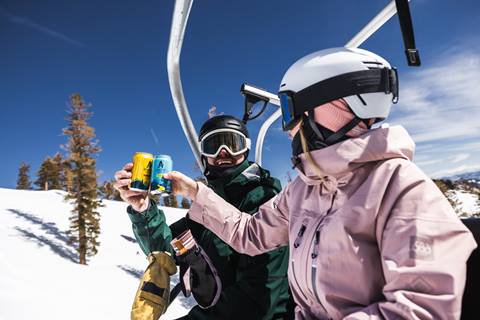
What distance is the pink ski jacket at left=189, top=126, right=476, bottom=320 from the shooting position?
3.01 feet

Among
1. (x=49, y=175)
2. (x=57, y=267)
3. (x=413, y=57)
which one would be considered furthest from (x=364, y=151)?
(x=49, y=175)

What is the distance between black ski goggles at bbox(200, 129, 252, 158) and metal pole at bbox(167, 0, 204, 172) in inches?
9.4

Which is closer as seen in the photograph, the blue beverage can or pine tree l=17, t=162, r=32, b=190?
the blue beverage can

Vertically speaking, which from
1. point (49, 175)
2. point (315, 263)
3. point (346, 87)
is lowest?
point (315, 263)

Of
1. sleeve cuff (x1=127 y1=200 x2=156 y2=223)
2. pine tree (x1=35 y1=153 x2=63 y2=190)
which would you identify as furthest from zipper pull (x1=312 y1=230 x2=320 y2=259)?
pine tree (x1=35 y1=153 x2=63 y2=190)

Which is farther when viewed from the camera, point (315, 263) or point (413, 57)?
point (413, 57)

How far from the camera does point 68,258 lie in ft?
77.5

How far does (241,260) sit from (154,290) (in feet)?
2.09

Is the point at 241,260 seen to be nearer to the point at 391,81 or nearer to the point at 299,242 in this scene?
the point at 299,242

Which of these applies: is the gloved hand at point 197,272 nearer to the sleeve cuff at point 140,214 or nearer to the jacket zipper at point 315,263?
the sleeve cuff at point 140,214

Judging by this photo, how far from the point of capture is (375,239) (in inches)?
44.4

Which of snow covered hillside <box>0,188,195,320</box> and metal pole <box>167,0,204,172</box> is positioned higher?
metal pole <box>167,0,204,172</box>

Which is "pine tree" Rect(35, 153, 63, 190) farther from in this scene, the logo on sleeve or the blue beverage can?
the logo on sleeve

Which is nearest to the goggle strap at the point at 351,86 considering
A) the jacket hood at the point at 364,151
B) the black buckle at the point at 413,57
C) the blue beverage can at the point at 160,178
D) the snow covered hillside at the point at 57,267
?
the jacket hood at the point at 364,151
